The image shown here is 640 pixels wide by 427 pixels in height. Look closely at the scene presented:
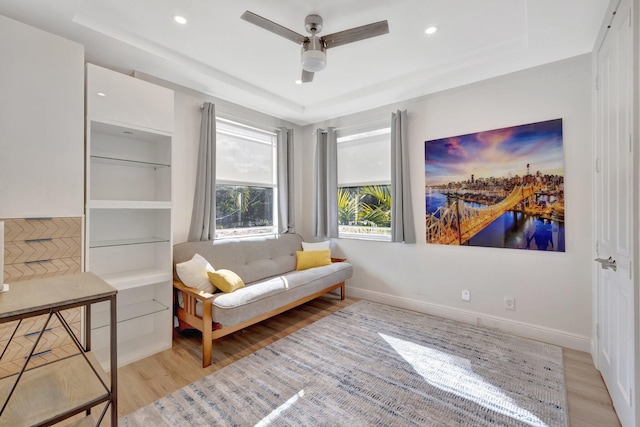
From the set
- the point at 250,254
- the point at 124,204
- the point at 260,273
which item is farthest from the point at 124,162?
the point at 260,273

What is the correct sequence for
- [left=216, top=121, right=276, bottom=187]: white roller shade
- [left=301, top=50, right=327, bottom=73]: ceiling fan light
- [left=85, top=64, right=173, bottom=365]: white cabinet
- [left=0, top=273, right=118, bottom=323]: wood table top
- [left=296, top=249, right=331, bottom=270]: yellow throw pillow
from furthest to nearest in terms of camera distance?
1. [left=296, top=249, right=331, bottom=270]: yellow throw pillow
2. [left=216, top=121, right=276, bottom=187]: white roller shade
3. [left=85, top=64, right=173, bottom=365]: white cabinet
4. [left=301, top=50, right=327, bottom=73]: ceiling fan light
5. [left=0, top=273, right=118, bottom=323]: wood table top

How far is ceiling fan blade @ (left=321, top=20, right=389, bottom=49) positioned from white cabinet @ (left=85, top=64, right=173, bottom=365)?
5.28ft

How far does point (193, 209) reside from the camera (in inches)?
128

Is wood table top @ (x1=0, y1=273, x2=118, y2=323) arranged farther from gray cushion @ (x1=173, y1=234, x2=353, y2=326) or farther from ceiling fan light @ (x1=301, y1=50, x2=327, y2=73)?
ceiling fan light @ (x1=301, y1=50, x2=327, y2=73)

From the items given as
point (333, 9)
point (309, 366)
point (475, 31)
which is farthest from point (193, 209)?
point (475, 31)

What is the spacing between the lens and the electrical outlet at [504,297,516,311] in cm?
292

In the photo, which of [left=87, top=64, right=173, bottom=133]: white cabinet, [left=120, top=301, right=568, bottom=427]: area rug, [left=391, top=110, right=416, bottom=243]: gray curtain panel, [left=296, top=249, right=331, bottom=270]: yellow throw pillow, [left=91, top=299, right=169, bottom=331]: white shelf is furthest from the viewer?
[left=296, top=249, right=331, bottom=270]: yellow throw pillow

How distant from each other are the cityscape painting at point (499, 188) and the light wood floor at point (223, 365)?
3.53ft

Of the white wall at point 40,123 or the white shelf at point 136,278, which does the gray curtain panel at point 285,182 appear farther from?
the white wall at point 40,123

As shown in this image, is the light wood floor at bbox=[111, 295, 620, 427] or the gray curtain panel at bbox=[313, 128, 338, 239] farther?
the gray curtain panel at bbox=[313, 128, 338, 239]

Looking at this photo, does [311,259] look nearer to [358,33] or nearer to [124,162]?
[124,162]

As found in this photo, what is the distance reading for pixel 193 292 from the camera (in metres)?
2.51

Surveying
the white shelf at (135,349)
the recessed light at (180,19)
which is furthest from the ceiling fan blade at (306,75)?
the white shelf at (135,349)

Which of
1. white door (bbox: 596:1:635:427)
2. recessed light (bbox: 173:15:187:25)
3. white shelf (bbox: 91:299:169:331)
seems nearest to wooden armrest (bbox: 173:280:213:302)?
white shelf (bbox: 91:299:169:331)
